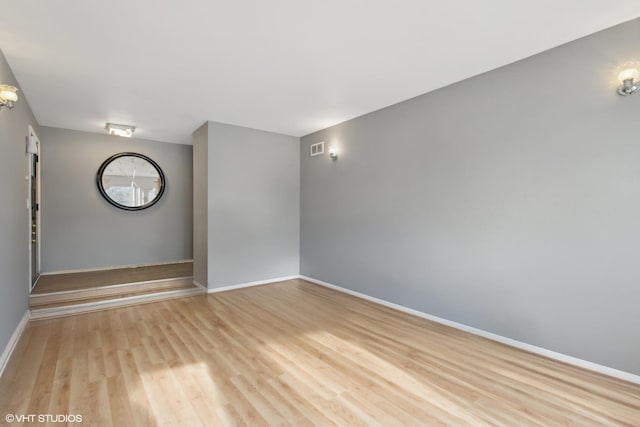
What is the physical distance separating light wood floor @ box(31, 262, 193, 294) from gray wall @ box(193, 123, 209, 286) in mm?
582

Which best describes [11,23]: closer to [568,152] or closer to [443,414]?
[443,414]

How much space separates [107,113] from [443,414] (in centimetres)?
511

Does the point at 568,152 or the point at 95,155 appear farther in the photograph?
the point at 95,155

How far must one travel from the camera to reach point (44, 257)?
5.03 m

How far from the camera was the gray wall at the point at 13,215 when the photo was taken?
2.46m

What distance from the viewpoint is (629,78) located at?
2131 millimetres

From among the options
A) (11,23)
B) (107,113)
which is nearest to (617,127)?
(11,23)

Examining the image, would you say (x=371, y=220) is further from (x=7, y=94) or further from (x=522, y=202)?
(x=7, y=94)

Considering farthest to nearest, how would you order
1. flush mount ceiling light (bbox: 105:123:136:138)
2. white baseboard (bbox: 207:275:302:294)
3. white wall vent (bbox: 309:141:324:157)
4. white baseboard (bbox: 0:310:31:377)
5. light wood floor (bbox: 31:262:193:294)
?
white wall vent (bbox: 309:141:324:157)
flush mount ceiling light (bbox: 105:123:136:138)
white baseboard (bbox: 207:275:302:294)
light wood floor (bbox: 31:262:193:294)
white baseboard (bbox: 0:310:31:377)

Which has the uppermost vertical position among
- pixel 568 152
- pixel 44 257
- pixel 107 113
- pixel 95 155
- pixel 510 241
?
pixel 107 113

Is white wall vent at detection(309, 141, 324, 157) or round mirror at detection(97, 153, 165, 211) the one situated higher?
white wall vent at detection(309, 141, 324, 157)

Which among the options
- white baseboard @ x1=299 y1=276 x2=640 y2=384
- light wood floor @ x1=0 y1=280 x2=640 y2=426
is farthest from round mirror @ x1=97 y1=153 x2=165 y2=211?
white baseboard @ x1=299 y1=276 x2=640 y2=384

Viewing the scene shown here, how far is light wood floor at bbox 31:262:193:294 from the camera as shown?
428 centimetres

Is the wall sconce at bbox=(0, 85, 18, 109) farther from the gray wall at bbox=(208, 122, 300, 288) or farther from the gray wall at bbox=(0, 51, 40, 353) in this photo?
the gray wall at bbox=(208, 122, 300, 288)
